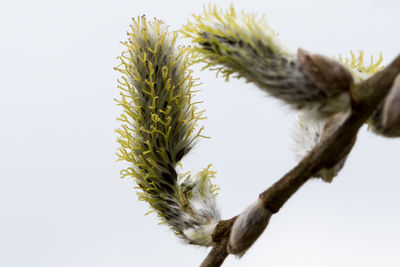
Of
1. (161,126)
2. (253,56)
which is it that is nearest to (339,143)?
(253,56)

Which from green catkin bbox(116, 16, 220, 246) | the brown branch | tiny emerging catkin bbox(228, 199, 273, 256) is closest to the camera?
the brown branch

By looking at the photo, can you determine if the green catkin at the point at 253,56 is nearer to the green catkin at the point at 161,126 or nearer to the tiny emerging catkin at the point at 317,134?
the tiny emerging catkin at the point at 317,134

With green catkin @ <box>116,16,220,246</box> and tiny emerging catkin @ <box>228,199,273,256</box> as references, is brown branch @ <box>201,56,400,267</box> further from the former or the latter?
green catkin @ <box>116,16,220,246</box>

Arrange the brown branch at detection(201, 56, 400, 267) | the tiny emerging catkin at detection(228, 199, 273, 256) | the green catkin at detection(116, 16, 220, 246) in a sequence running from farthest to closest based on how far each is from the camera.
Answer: the green catkin at detection(116, 16, 220, 246) < the tiny emerging catkin at detection(228, 199, 273, 256) < the brown branch at detection(201, 56, 400, 267)

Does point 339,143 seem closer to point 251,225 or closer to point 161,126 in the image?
point 251,225

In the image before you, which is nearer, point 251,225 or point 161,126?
point 251,225

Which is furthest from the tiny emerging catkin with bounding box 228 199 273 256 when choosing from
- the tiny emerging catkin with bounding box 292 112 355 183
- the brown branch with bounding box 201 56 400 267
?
the tiny emerging catkin with bounding box 292 112 355 183

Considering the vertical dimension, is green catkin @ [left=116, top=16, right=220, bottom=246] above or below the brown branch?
above

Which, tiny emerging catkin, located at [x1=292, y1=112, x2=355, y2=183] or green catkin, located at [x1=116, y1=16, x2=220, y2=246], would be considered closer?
tiny emerging catkin, located at [x1=292, y1=112, x2=355, y2=183]
